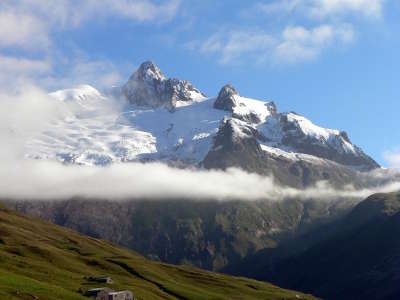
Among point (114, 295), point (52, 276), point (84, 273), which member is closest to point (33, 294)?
point (114, 295)

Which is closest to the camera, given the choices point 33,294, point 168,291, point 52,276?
point 33,294

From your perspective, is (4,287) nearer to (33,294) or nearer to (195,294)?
(33,294)

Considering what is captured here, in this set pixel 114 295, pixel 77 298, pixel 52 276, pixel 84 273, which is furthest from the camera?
pixel 84 273

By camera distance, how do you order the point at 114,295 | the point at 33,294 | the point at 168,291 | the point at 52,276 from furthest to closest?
the point at 168,291 → the point at 52,276 → the point at 114,295 → the point at 33,294

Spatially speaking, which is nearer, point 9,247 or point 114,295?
point 114,295

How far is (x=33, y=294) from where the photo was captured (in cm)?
10062

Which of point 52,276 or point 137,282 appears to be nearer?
point 52,276

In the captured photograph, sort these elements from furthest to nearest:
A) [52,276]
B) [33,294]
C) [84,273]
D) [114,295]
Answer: [84,273]
[52,276]
[114,295]
[33,294]

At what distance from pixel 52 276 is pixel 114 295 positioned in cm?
1794

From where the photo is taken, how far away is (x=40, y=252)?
631 ft

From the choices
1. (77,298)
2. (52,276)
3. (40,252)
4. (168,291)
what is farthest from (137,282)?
(77,298)

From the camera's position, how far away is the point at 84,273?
604ft

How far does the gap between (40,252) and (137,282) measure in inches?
1140

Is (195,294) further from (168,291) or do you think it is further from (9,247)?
(9,247)
